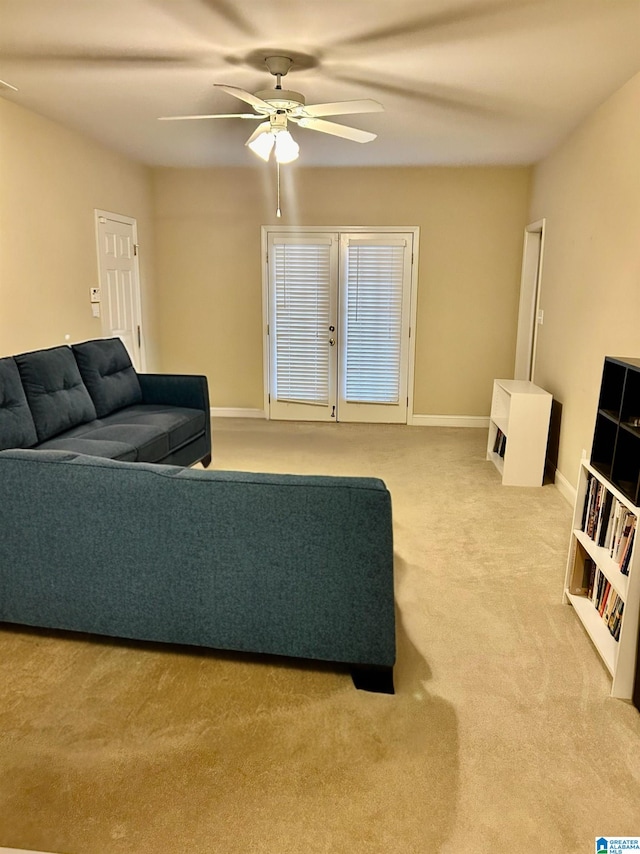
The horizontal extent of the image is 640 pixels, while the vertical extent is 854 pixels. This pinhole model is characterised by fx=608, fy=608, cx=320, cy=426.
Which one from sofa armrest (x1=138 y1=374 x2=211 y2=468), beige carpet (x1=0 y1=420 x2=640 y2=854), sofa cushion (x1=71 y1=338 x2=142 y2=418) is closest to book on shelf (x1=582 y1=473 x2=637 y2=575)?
beige carpet (x1=0 y1=420 x2=640 y2=854)

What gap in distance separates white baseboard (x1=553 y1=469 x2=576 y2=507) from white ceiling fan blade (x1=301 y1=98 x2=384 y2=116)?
8.71 feet

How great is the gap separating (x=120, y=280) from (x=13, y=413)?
2.51 meters

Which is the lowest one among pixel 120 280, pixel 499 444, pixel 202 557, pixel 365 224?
pixel 499 444

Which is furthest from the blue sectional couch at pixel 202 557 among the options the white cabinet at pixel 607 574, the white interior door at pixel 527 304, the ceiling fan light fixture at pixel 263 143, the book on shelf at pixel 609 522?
the white interior door at pixel 527 304

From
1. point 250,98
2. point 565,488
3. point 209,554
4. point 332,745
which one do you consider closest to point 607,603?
point 332,745

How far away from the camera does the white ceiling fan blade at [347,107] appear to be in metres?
2.98

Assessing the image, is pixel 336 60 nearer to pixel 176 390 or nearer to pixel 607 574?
pixel 176 390

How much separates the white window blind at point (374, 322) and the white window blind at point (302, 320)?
243 mm

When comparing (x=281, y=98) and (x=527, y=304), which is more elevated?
(x=281, y=98)

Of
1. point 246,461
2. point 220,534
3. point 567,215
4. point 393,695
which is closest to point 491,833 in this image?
point 393,695

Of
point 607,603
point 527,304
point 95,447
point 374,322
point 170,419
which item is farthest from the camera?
point 374,322

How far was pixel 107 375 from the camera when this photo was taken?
442 cm

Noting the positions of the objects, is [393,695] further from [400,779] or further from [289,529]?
[289,529]

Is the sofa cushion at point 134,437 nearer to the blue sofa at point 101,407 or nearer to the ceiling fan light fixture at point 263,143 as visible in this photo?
the blue sofa at point 101,407
